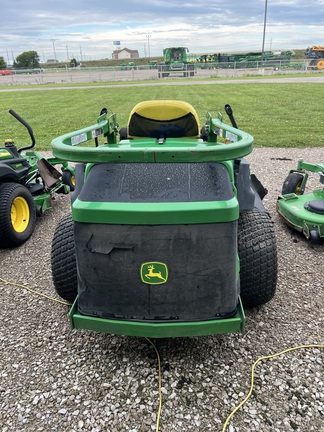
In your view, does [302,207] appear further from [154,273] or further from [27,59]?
[27,59]

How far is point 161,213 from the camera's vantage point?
187 cm

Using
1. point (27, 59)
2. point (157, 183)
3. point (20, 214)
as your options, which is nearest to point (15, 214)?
point (20, 214)

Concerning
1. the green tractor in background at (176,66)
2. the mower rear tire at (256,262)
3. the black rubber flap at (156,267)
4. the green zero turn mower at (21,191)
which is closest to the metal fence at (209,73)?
the green tractor in background at (176,66)

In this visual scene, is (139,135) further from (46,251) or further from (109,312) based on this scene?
(109,312)

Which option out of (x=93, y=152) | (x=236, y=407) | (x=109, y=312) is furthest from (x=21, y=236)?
(x=236, y=407)

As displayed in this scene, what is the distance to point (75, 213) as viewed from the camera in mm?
1958

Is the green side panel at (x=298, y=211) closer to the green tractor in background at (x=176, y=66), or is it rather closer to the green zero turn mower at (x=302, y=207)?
the green zero turn mower at (x=302, y=207)

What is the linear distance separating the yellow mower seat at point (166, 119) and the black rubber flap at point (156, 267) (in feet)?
5.46

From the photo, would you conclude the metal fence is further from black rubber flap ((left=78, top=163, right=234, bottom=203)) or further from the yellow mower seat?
black rubber flap ((left=78, top=163, right=234, bottom=203))

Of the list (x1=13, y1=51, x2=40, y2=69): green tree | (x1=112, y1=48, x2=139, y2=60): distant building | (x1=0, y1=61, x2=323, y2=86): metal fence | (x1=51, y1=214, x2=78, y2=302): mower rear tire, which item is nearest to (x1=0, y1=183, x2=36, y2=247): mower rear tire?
(x1=51, y1=214, x2=78, y2=302): mower rear tire

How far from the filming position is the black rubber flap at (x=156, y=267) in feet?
6.36

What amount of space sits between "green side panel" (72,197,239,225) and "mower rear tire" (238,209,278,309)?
652mm

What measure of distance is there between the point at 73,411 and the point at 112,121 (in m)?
2.64

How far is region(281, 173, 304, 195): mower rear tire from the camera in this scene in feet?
14.3
